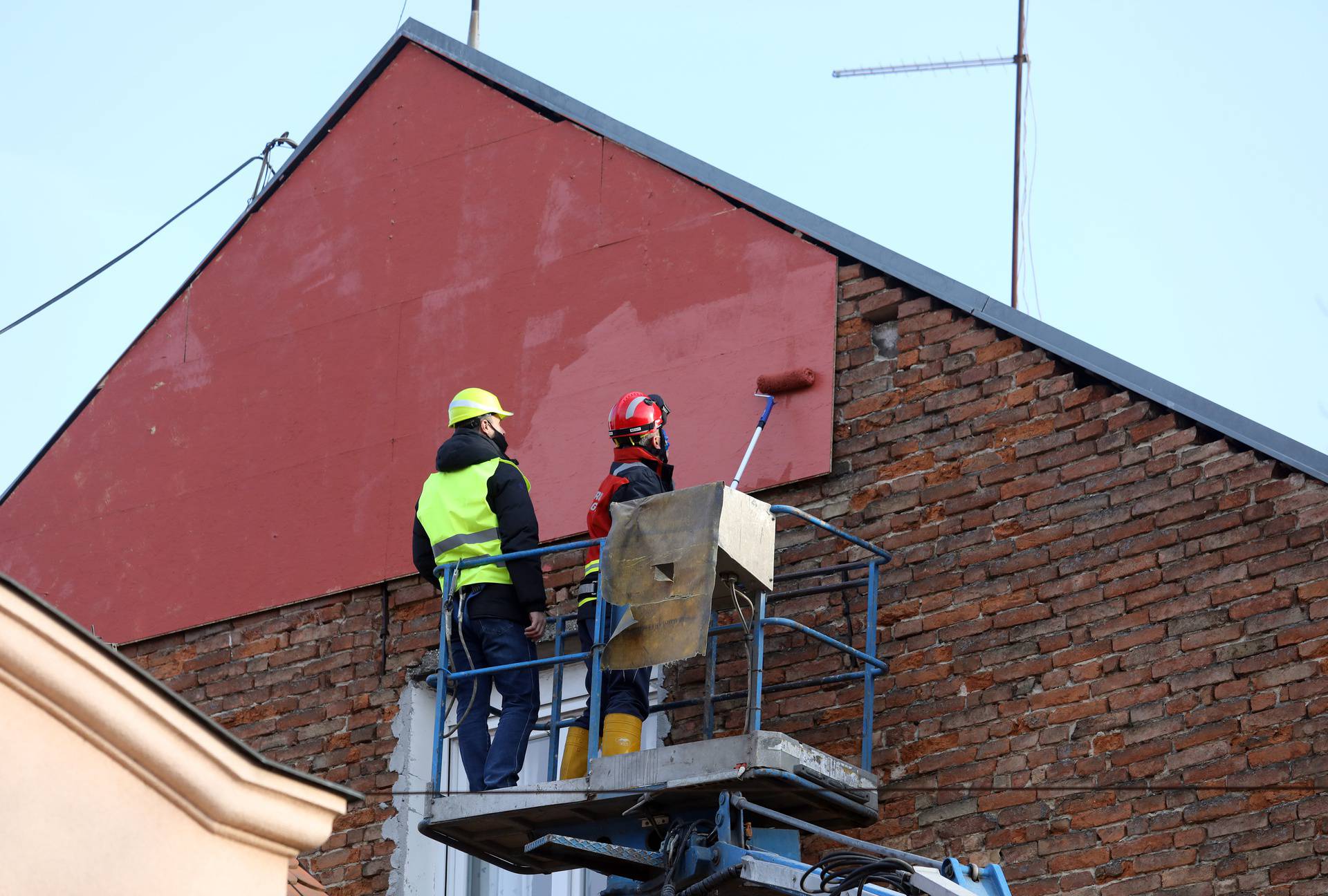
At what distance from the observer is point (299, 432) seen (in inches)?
472

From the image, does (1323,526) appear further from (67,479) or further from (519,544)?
(67,479)

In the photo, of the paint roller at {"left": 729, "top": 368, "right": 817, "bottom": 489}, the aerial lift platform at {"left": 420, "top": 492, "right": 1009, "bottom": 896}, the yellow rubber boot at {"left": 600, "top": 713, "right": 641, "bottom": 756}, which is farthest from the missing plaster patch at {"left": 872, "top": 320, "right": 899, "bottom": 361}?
the yellow rubber boot at {"left": 600, "top": 713, "right": 641, "bottom": 756}

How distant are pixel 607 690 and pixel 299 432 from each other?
3785mm

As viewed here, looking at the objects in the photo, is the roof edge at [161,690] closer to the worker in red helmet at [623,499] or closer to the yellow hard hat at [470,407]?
the worker in red helmet at [623,499]

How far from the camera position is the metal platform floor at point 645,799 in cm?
834

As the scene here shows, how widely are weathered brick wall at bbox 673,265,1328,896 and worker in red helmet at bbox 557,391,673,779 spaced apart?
1040 mm

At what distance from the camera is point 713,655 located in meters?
9.53

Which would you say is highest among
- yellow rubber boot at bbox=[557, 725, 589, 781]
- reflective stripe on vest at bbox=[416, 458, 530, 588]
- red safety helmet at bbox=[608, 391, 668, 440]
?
red safety helmet at bbox=[608, 391, 668, 440]

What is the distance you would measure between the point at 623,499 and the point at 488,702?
1.11m

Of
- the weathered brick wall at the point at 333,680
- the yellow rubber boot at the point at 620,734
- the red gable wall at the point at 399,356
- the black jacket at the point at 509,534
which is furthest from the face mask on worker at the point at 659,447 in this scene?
the weathered brick wall at the point at 333,680

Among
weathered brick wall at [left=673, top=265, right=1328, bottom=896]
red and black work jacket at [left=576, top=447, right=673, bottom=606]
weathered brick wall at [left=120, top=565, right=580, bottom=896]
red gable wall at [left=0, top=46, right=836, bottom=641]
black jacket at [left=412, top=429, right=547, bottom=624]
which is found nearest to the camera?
weathered brick wall at [left=673, top=265, right=1328, bottom=896]

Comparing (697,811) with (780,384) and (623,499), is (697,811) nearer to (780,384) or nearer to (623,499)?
(623,499)

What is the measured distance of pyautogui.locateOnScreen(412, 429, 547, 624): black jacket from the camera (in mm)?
9281

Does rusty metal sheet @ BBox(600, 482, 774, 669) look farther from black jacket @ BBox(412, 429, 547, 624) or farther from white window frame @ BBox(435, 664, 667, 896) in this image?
white window frame @ BBox(435, 664, 667, 896)
